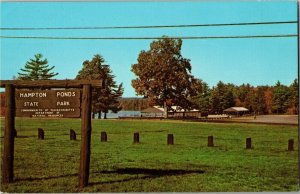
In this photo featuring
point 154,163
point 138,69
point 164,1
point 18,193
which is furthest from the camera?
point 138,69

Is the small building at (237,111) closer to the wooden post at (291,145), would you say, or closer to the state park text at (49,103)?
the wooden post at (291,145)

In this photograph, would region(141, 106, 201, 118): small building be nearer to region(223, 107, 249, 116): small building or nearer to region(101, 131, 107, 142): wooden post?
region(223, 107, 249, 116): small building

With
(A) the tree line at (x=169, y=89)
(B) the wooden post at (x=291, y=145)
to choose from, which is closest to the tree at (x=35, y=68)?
(A) the tree line at (x=169, y=89)

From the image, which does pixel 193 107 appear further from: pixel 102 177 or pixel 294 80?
pixel 102 177

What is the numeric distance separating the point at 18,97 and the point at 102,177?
253 cm

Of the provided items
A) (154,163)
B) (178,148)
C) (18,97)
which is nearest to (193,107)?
(178,148)

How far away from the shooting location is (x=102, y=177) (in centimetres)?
966

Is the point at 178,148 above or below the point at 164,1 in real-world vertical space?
below

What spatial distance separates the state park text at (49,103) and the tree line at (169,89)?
178cm

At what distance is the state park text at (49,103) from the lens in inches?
346

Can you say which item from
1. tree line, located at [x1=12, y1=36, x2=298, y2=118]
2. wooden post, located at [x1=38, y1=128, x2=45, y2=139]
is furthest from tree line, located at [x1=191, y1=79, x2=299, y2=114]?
wooden post, located at [x1=38, y1=128, x2=45, y2=139]

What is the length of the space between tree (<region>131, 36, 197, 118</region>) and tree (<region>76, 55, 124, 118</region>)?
2.29 feet

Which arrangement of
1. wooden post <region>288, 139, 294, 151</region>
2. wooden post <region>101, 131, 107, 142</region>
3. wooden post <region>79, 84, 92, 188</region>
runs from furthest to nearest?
wooden post <region>101, 131, 107, 142</region> → wooden post <region>288, 139, 294, 151</region> → wooden post <region>79, 84, 92, 188</region>

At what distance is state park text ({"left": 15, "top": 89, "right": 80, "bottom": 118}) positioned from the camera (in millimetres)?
8781
